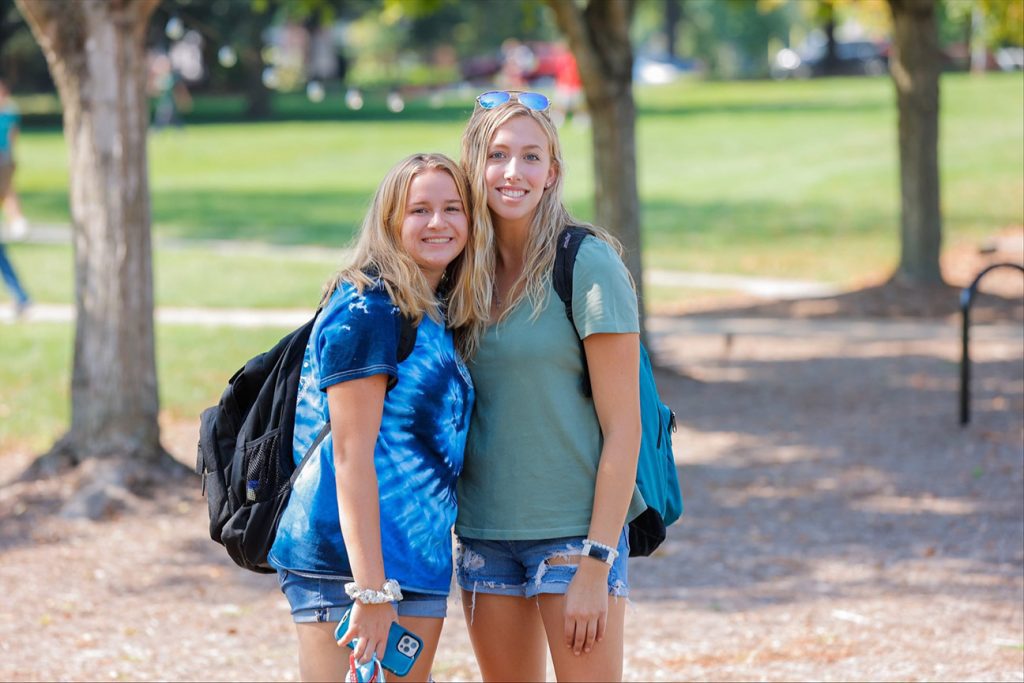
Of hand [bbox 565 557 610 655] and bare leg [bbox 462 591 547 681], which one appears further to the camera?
bare leg [bbox 462 591 547 681]

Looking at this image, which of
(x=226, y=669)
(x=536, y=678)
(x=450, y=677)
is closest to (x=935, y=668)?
(x=450, y=677)

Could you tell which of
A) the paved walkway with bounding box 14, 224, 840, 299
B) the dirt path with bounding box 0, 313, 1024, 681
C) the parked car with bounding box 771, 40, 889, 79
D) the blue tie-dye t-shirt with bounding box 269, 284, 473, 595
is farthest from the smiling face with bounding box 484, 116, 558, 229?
the parked car with bounding box 771, 40, 889, 79

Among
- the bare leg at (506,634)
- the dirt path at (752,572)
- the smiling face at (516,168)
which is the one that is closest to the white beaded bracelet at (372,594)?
the bare leg at (506,634)

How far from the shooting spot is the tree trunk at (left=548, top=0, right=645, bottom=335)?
9586mm

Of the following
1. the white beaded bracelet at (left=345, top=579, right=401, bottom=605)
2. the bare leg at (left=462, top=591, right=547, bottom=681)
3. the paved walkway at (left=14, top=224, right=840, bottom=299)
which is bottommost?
the paved walkway at (left=14, top=224, right=840, bottom=299)

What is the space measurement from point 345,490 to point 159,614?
311cm

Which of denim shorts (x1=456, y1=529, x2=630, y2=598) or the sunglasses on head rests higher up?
the sunglasses on head

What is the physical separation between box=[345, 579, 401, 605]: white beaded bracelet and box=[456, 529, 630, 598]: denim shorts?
341mm

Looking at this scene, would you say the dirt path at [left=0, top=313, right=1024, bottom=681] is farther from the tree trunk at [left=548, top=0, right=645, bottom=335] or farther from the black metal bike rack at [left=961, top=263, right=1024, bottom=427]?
the tree trunk at [left=548, top=0, right=645, bottom=335]

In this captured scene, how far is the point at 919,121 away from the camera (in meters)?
13.1

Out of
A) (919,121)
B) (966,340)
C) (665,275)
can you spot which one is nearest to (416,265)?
(966,340)

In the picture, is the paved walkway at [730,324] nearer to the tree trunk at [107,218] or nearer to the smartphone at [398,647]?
the tree trunk at [107,218]

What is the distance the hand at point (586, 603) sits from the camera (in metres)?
2.88

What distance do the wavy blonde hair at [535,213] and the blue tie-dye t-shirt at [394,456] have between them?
218mm
